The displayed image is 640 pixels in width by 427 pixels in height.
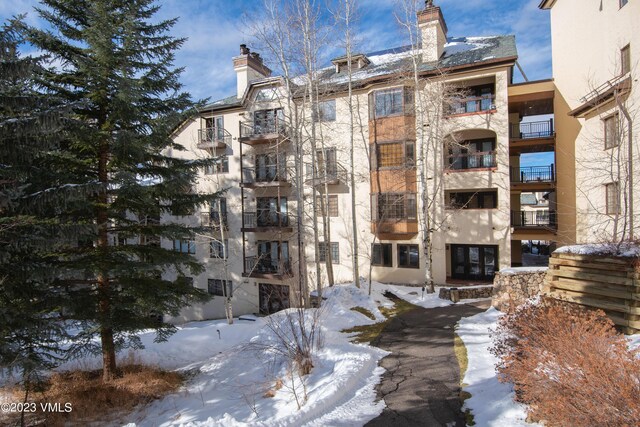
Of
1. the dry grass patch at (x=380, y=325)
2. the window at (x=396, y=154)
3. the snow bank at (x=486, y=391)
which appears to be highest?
the window at (x=396, y=154)

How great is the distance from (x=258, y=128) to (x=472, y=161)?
1400 centimetres

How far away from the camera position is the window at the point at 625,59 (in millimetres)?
15148

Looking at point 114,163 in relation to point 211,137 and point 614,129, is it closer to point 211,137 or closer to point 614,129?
point 211,137

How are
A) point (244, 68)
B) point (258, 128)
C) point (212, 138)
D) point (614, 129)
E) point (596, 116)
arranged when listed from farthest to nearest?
point (244, 68) < point (212, 138) < point (258, 128) < point (596, 116) < point (614, 129)

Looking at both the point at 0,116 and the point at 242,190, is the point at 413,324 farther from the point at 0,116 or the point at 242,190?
the point at 242,190

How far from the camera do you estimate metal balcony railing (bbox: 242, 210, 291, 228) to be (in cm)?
2331

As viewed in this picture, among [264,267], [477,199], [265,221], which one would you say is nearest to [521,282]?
[477,199]

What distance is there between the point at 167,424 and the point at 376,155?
17.1 meters

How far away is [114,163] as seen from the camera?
35.3 feet

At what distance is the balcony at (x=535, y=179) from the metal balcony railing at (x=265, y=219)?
591 inches

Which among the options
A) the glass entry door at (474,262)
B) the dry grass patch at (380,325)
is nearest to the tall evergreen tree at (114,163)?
the dry grass patch at (380,325)

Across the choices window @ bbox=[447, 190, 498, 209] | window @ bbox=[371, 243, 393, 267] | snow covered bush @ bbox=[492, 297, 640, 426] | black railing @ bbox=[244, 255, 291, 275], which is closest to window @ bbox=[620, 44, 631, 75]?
window @ bbox=[447, 190, 498, 209]

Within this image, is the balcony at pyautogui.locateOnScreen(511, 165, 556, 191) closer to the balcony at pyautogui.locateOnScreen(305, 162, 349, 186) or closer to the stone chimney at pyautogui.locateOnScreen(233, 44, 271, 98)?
the balcony at pyautogui.locateOnScreen(305, 162, 349, 186)

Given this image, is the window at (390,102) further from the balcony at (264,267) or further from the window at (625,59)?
the balcony at (264,267)
